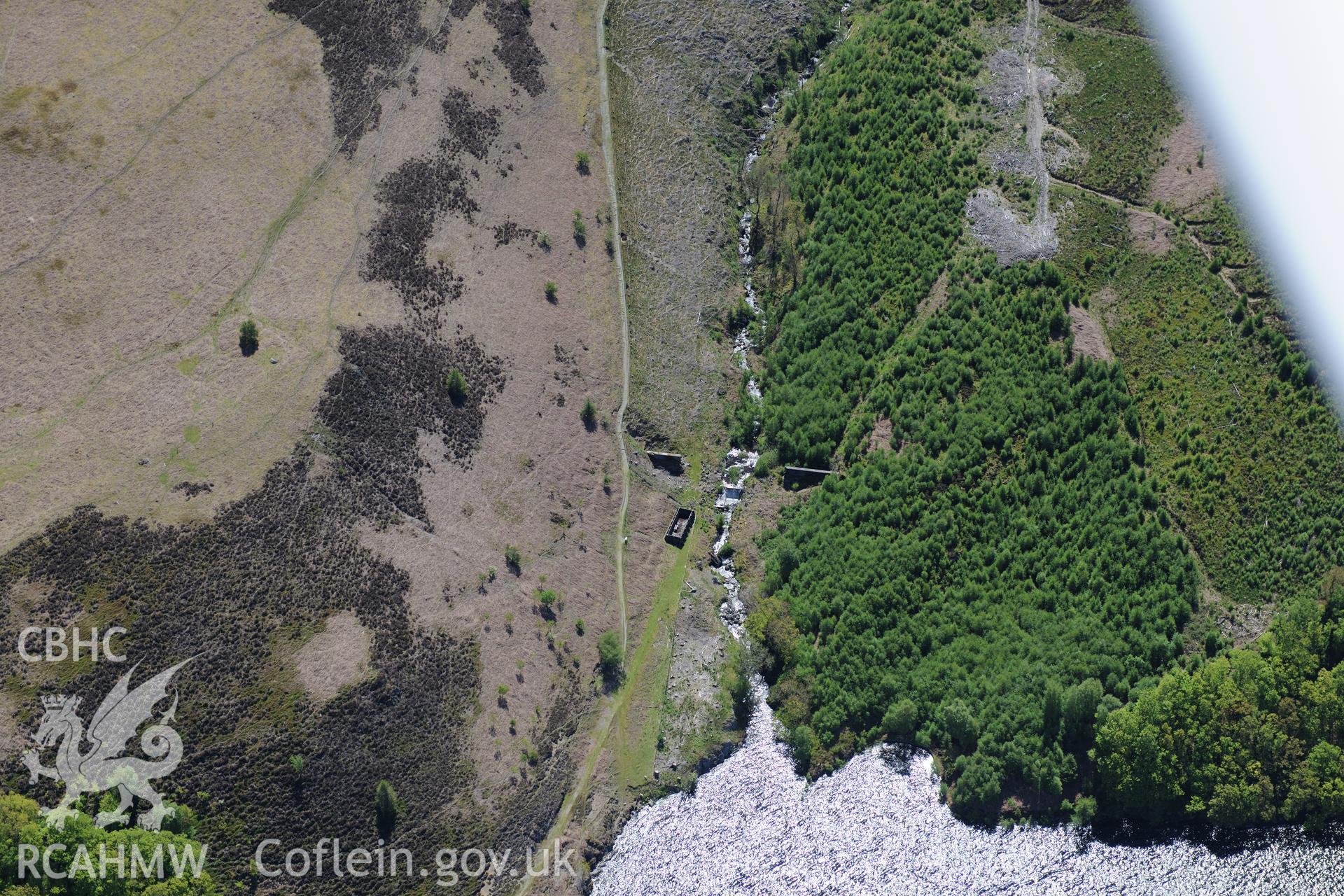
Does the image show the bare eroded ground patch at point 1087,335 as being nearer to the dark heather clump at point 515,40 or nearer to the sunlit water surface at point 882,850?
the sunlit water surface at point 882,850

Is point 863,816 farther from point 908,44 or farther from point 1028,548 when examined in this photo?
point 908,44

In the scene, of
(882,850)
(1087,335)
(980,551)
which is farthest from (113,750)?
(1087,335)

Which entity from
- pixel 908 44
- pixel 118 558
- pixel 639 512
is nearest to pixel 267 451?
pixel 118 558

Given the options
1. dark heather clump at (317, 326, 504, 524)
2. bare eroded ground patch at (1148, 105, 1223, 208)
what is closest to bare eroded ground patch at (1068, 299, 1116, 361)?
bare eroded ground patch at (1148, 105, 1223, 208)

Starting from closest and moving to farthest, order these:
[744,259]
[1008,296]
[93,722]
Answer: [93,722], [1008,296], [744,259]

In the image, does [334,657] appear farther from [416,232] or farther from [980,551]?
[980,551]

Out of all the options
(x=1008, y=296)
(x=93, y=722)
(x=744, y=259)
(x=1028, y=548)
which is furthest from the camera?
(x=744, y=259)
